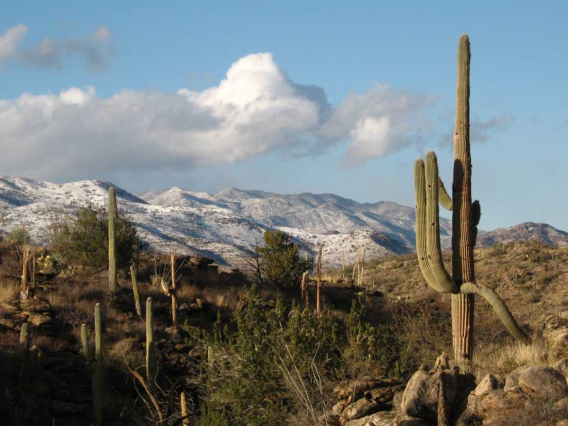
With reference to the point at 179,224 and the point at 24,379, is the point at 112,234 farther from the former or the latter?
the point at 179,224

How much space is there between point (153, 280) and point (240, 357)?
14.4 m

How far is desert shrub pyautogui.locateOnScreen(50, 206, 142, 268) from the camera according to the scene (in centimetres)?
2827

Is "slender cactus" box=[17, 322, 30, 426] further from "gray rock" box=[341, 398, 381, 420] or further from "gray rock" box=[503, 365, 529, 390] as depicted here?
"gray rock" box=[503, 365, 529, 390]

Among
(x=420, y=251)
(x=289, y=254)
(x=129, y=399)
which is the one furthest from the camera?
(x=289, y=254)

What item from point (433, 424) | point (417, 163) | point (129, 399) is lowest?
point (129, 399)

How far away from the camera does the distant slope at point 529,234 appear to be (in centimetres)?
8850

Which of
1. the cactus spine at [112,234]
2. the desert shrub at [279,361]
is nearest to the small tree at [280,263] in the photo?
the cactus spine at [112,234]

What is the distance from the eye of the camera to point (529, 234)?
293 feet

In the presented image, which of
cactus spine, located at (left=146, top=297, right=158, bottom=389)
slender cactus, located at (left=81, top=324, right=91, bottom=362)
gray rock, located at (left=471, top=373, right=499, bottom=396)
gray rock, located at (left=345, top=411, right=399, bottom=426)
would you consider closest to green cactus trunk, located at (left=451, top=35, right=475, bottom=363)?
gray rock, located at (left=471, top=373, right=499, bottom=396)

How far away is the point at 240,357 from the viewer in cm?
1420

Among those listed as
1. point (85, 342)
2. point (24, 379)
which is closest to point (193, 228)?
point (85, 342)

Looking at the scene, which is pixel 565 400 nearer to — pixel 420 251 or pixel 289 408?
pixel 420 251

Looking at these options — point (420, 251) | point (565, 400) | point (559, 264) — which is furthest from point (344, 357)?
point (559, 264)

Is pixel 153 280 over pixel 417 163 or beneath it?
beneath
